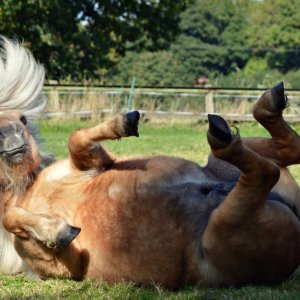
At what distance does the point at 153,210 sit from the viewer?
350 centimetres

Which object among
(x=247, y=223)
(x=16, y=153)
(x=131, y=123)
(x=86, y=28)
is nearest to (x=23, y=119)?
(x=16, y=153)

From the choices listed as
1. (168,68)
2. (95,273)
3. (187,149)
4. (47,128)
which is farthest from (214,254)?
(168,68)

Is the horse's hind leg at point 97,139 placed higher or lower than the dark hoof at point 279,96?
lower

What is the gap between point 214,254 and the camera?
338 cm

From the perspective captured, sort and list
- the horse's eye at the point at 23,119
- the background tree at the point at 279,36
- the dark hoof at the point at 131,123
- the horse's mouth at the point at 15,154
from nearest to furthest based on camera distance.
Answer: the dark hoof at the point at 131,123 < the horse's mouth at the point at 15,154 < the horse's eye at the point at 23,119 < the background tree at the point at 279,36

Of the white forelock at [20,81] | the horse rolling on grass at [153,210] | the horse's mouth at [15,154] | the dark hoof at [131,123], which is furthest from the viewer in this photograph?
the white forelock at [20,81]

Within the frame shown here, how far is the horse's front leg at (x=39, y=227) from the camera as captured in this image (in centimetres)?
346

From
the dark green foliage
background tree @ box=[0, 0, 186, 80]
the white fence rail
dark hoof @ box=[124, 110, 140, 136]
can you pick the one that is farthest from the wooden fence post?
the dark green foliage

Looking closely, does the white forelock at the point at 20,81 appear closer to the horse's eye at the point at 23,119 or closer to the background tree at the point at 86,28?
the horse's eye at the point at 23,119

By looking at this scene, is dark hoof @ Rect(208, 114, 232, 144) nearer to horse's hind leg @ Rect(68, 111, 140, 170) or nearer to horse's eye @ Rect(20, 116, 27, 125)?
horse's hind leg @ Rect(68, 111, 140, 170)

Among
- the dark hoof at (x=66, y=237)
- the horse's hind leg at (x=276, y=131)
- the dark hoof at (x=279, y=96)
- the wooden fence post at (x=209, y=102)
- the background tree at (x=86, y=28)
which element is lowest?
→ the wooden fence post at (x=209, y=102)

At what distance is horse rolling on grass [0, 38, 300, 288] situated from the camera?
129 inches

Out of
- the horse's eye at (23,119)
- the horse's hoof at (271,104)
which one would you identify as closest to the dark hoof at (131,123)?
the horse's hoof at (271,104)

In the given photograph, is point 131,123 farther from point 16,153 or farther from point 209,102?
point 209,102
